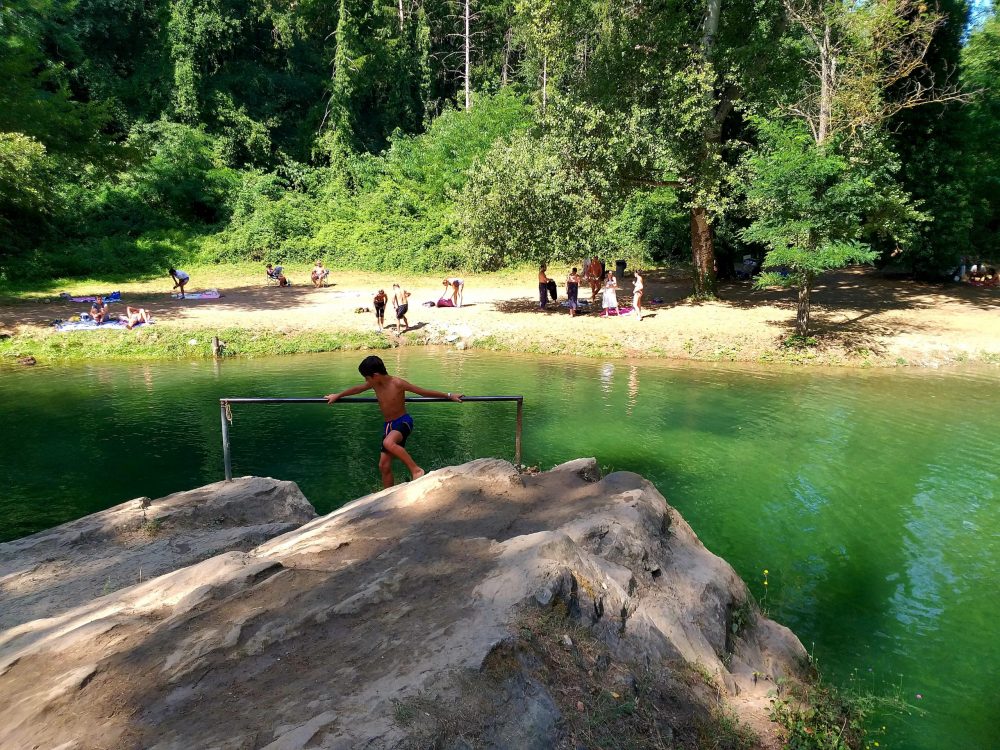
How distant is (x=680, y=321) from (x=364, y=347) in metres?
10.5

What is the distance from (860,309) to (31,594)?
81.9ft

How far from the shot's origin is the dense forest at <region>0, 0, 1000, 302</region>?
19.4 meters

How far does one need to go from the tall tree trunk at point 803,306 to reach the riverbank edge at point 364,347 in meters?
0.72

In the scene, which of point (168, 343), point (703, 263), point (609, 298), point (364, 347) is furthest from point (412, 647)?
point (703, 263)

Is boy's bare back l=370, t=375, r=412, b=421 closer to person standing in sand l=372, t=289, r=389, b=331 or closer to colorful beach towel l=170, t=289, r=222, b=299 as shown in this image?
person standing in sand l=372, t=289, r=389, b=331

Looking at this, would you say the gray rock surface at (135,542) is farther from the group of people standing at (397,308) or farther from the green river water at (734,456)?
the group of people standing at (397,308)

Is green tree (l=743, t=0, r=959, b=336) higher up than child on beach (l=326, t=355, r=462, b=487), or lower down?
higher up

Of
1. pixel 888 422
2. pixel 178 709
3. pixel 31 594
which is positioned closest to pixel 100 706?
pixel 178 709

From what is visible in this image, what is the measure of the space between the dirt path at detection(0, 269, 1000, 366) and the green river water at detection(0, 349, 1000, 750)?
1.51m

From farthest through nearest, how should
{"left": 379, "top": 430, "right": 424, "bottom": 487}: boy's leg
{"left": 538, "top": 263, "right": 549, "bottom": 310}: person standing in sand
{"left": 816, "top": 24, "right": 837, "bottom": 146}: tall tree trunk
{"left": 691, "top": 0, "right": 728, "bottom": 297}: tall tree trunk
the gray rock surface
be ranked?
{"left": 538, "top": 263, "right": 549, "bottom": 310}: person standing in sand
{"left": 691, "top": 0, "right": 728, "bottom": 297}: tall tree trunk
{"left": 816, "top": 24, "right": 837, "bottom": 146}: tall tree trunk
{"left": 379, "top": 430, "right": 424, "bottom": 487}: boy's leg
the gray rock surface

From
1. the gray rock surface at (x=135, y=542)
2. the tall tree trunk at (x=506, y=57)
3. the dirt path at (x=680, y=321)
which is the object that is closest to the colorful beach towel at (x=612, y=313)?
the dirt path at (x=680, y=321)

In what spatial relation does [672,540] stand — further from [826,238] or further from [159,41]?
[159,41]

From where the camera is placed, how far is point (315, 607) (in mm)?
4621

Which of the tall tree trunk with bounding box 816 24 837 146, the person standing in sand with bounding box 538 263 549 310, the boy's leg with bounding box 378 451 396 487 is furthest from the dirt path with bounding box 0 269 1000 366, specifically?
the boy's leg with bounding box 378 451 396 487
